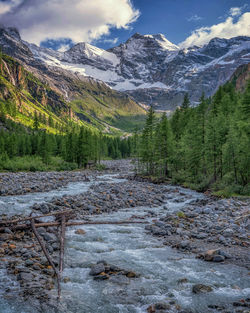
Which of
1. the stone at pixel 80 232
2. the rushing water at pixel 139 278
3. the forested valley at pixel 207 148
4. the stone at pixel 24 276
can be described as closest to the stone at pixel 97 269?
the rushing water at pixel 139 278

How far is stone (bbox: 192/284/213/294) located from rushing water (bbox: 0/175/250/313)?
5.9 inches

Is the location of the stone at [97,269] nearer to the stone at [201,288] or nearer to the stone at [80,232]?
the stone at [201,288]

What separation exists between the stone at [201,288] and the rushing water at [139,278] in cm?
15

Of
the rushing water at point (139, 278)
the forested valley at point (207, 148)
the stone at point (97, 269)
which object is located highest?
the forested valley at point (207, 148)

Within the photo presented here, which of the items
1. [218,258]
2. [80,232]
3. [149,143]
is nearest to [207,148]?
[149,143]

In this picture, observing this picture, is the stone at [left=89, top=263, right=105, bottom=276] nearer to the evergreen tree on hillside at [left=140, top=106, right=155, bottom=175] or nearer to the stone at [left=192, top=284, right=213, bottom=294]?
the stone at [left=192, top=284, right=213, bottom=294]

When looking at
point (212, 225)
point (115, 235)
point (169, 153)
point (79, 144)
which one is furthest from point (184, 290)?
point (79, 144)

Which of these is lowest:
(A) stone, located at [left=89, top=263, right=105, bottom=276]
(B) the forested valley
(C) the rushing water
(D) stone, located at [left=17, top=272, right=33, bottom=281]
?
(C) the rushing water

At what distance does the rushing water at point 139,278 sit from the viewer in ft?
20.7

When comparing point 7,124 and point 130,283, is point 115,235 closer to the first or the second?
point 130,283

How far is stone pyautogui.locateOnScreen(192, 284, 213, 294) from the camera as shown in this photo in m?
6.93

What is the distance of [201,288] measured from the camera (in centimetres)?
703

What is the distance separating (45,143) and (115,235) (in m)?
59.9

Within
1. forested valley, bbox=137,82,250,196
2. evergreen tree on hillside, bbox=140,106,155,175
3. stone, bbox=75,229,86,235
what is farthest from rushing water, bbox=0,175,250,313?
evergreen tree on hillside, bbox=140,106,155,175
